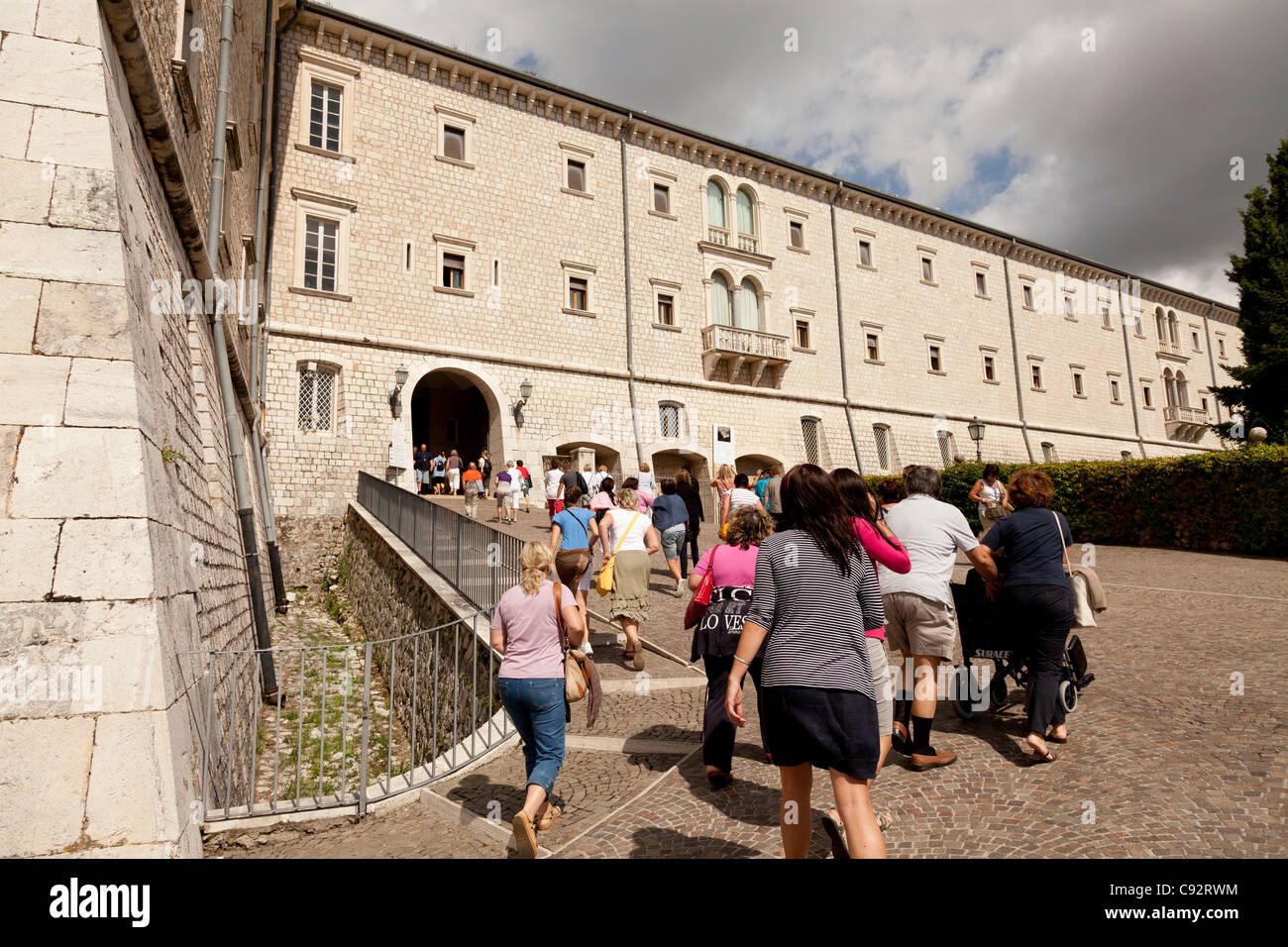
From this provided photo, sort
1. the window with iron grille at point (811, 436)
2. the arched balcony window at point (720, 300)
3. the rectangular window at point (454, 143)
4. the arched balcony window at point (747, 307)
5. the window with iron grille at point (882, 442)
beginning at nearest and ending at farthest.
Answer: the rectangular window at point (454, 143)
the arched balcony window at point (720, 300)
the arched balcony window at point (747, 307)
the window with iron grille at point (811, 436)
the window with iron grille at point (882, 442)

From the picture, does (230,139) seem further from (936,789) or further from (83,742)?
(936,789)

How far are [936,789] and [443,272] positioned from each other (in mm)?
20016

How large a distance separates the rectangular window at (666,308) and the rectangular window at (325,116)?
35.8 ft

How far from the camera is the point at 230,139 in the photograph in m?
10.6

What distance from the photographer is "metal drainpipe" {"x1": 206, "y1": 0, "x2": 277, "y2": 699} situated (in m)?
9.04

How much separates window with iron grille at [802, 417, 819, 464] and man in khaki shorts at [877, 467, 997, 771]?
23091 mm

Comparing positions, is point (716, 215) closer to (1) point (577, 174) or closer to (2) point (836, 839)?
(1) point (577, 174)

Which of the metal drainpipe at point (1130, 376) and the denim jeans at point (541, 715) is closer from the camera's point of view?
the denim jeans at point (541, 715)

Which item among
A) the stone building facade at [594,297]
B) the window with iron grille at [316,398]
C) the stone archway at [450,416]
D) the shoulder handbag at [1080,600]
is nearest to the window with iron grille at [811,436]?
the stone building facade at [594,297]

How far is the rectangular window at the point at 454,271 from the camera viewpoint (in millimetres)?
20938

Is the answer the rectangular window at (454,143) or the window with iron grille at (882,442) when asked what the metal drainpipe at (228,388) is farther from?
the window with iron grille at (882,442)

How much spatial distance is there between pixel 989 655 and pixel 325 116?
21423 millimetres

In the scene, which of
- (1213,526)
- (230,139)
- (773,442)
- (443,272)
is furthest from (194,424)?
(773,442)

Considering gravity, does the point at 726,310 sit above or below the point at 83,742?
above
